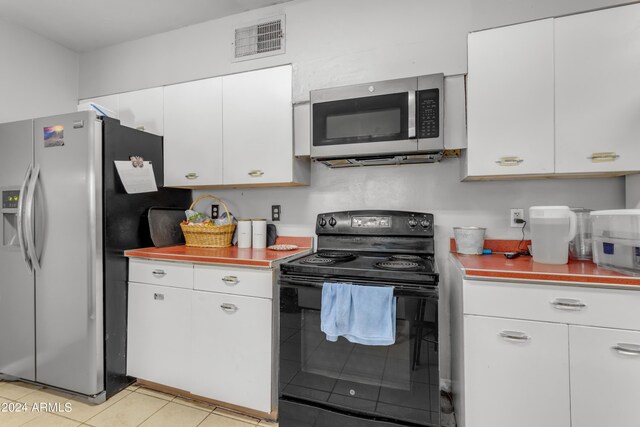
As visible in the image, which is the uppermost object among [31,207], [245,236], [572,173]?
[572,173]

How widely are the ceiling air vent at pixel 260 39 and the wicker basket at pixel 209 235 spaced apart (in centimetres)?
118

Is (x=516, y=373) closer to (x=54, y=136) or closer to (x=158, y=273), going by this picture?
(x=158, y=273)

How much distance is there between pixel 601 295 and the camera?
3.97 feet

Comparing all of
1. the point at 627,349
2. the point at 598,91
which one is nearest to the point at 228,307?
the point at 627,349

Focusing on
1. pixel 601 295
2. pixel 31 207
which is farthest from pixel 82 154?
pixel 601 295

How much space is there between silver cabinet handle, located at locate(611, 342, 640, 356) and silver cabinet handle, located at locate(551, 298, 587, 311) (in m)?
0.18

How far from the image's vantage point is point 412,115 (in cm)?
170

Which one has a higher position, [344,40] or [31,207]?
[344,40]

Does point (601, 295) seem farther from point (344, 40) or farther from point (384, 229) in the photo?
point (344, 40)

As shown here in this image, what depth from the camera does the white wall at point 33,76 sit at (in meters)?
2.37

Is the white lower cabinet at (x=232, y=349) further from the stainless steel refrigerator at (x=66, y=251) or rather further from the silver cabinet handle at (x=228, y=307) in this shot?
the stainless steel refrigerator at (x=66, y=251)

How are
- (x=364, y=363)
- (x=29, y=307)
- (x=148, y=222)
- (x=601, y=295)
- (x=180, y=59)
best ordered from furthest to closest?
1. (x=180, y=59)
2. (x=148, y=222)
3. (x=29, y=307)
4. (x=364, y=363)
5. (x=601, y=295)

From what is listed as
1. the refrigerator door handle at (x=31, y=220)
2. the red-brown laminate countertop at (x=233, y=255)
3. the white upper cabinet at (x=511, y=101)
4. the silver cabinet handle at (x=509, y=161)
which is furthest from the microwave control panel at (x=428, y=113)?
the refrigerator door handle at (x=31, y=220)

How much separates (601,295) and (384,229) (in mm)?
Answer: 1069
